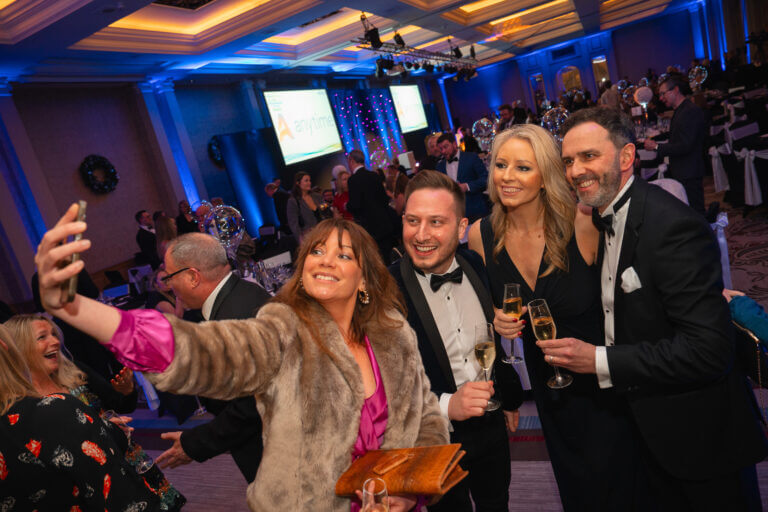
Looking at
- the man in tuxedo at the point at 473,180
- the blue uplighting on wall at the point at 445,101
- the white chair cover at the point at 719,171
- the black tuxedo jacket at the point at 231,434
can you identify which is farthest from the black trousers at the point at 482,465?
the blue uplighting on wall at the point at 445,101

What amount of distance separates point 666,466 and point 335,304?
119 cm

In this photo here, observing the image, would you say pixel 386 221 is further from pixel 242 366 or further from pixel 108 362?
pixel 242 366

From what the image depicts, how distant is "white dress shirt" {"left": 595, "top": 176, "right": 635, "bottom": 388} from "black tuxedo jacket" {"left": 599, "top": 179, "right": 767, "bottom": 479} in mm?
32

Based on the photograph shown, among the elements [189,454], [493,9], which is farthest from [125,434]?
[493,9]

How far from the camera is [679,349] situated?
141 cm

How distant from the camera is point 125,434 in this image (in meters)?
2.31

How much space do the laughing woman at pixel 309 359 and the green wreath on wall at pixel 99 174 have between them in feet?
25.4

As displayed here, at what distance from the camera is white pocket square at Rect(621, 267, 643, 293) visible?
4.92ft

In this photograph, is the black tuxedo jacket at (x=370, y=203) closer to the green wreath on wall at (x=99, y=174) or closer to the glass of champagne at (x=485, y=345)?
the glass of champagne at (x=485, y=345)

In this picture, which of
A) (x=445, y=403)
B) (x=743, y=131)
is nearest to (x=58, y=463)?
(x=445, y=403)

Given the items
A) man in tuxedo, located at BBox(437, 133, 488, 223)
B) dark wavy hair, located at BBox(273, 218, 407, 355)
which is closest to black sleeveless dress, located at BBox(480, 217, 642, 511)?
dark wavy hair, located at BBox(273, 218, 407, 355)

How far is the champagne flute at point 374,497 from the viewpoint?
3.62 ft

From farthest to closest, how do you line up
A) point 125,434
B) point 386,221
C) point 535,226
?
point 386,221 → point 125,434 → point 535,226

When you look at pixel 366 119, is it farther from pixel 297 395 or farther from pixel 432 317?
pixel 297 395
